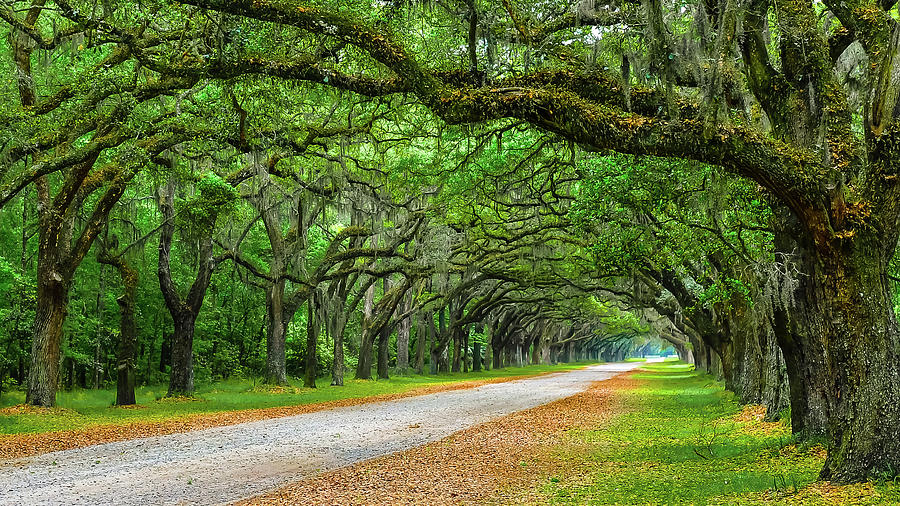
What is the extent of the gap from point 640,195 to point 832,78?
6.36 meters

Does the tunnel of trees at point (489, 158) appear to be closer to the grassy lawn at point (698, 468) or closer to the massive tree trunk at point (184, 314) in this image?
the massive tree trunk at point (184, 314)

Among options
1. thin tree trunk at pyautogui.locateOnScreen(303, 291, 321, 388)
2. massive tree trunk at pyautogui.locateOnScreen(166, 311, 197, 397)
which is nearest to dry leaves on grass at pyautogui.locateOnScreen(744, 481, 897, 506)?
massive tree trunk at pyautogui.locateOnScreen(166, 311, 197, 397)

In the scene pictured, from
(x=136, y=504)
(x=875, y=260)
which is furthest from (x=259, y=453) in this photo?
(x=875, y=260)

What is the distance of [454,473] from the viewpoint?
9.33 metres

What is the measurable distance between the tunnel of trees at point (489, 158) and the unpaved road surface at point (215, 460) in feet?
17.3

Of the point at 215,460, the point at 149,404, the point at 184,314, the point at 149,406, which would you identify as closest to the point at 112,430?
the point at 215,460

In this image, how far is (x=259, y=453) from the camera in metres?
11.2

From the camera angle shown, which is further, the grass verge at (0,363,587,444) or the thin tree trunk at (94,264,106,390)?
the thin tree trunk at (94,264,106,390)

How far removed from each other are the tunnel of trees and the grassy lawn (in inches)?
23.3

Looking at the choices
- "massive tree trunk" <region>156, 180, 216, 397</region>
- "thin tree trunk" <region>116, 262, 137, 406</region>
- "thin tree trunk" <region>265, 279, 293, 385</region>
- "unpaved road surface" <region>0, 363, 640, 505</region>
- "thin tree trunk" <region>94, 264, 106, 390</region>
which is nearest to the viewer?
"unpaved road surface" <region>0, 363, 640, 505</region>

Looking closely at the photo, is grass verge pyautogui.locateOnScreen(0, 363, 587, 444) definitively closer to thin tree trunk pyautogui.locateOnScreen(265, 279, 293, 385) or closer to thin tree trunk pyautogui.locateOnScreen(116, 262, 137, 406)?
thin tree trunk pyautogui.locateOnScreen(116, 262, 137, 406)

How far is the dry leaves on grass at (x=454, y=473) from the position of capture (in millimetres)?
7711

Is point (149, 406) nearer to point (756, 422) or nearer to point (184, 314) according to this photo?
point (184, 314)

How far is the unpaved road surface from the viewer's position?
8039 millimetres
